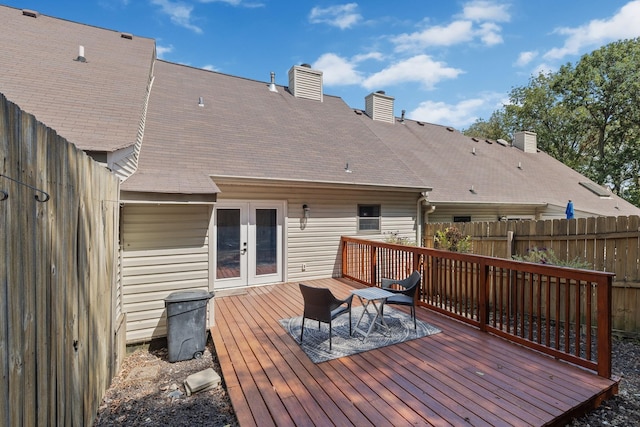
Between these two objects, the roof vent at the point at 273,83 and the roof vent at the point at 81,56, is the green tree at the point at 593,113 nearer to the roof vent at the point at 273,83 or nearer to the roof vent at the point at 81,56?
the roof vent at the point at 273,83

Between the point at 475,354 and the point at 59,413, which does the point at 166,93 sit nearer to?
the point at 59,413

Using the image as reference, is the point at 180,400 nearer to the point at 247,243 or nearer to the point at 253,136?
the point at 247,243

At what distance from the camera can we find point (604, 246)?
4.88 m

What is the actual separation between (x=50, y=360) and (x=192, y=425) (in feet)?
4.68

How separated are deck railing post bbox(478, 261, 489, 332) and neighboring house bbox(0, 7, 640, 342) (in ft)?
12.4

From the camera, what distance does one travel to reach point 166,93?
8.54 meters

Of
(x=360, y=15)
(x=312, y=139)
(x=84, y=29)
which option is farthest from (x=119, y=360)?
(x=360, y=15)

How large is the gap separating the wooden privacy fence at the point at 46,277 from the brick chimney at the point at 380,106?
11669 millimetres

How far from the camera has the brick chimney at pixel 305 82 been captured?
37.1 ft

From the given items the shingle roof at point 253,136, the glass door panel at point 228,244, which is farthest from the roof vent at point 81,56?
the glass door panel at point 228,244

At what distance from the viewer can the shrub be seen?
→ 7082 millimetres

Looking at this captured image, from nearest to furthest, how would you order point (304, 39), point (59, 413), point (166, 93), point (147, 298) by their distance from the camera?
1. point (59, 413)
2. point (147, 298)
3. point (166, 93)
4. point (304, 39)

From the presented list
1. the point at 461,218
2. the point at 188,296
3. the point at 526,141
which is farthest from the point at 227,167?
the point at 526,141

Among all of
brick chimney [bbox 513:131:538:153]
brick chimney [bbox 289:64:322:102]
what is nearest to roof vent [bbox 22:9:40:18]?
brick chimney [bbox 289:64:322:102]
